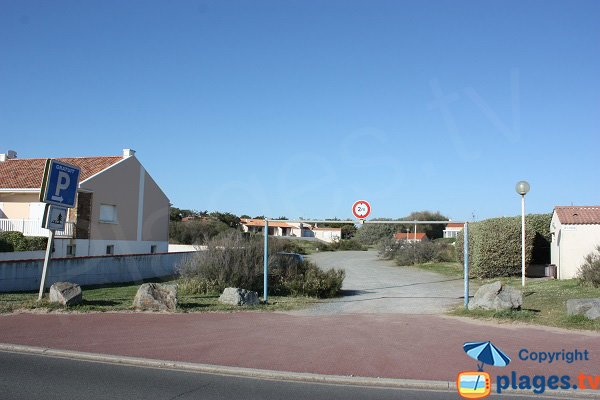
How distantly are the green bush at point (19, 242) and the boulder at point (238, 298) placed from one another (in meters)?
15.1

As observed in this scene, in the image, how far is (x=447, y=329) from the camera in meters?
11.3

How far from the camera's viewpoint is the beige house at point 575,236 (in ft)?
70.8

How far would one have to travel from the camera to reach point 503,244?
24438 millimetres

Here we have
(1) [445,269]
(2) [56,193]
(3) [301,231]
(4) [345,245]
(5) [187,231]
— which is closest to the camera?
(2) [56,193]

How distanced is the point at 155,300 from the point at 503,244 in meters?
17.0

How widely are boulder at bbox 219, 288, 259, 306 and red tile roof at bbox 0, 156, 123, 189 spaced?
19814mm

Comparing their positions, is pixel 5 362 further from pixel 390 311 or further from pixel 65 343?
pixel 390 311

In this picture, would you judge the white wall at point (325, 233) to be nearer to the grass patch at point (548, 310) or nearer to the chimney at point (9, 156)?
the chimney at point (9, 156)

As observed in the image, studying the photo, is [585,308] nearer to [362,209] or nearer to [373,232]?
[362,209]

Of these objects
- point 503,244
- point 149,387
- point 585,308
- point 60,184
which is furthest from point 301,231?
point 149,387

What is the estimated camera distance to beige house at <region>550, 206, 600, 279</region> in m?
21.6

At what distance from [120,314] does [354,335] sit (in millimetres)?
5712

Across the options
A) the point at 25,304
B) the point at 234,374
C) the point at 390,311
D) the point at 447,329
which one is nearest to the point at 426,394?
the point at 234,374

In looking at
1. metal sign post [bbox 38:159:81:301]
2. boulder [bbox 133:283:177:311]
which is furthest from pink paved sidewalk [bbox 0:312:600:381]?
metal sign post [bbox 38:159:81:301]
